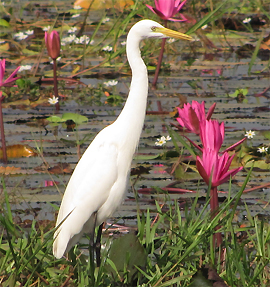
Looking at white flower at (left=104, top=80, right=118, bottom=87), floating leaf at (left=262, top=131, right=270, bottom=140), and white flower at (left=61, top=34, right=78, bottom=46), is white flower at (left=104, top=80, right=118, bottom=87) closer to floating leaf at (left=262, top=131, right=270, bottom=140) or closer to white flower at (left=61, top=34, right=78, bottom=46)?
white flower at (left=61, top=34, right=78, bottom=46)

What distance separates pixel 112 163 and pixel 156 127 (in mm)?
1349

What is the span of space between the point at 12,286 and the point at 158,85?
280 cm

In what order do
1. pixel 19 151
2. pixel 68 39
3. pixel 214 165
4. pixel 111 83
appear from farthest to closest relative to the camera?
pixel 68 39 < pixel 111 83 < pixel 19 151 < pixel 214 165

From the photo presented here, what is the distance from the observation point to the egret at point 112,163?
2359mm

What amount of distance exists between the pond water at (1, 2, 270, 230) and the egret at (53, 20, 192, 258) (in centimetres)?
14

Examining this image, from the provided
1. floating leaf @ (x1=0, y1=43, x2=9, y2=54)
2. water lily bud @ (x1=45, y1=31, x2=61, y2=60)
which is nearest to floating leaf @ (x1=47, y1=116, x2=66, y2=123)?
water lily bud @ (x1=45, y1=31, x2=61, y2=60)

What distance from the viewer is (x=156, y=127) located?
3688 millimetres

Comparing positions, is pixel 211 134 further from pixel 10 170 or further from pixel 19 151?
pixel 19 151

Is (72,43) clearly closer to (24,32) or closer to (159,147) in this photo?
(24,32)

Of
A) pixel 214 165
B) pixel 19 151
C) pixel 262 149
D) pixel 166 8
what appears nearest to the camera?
pixel 214 165

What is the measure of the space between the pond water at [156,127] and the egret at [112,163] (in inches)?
5.7


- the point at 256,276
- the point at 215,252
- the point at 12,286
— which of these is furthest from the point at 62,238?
the point at 256,276

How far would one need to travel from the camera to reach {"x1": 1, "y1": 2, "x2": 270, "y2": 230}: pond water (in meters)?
2.84

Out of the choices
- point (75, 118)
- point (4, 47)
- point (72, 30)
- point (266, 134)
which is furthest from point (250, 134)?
point (4, 47)
